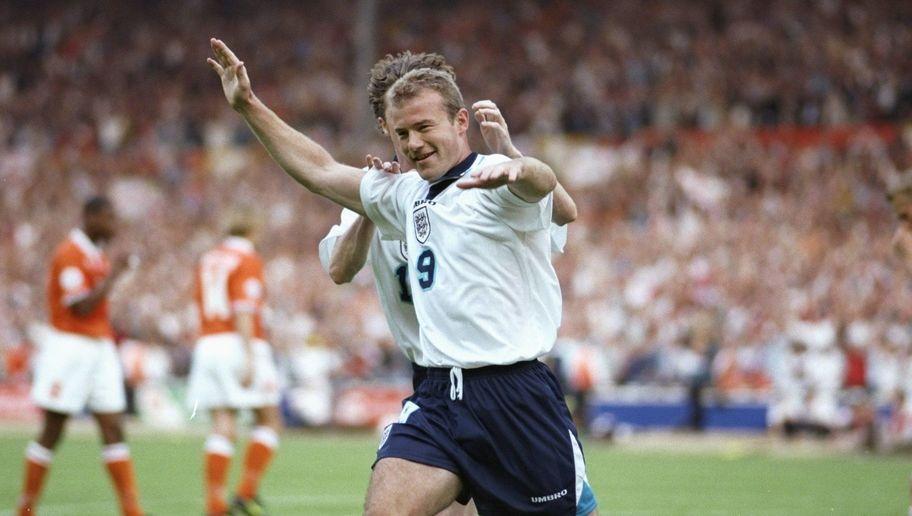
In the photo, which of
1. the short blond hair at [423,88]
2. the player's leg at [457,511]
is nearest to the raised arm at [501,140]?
the short blond hair at [423,88]

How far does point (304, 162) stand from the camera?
5.20 m

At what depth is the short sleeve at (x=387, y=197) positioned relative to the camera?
16.9 feet

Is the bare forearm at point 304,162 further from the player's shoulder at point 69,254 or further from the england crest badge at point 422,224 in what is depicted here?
the player's shoulder at point 69,254

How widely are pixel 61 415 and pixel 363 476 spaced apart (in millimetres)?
4905

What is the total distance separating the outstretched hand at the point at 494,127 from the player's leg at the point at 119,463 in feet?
15.2

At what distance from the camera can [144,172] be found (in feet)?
96.8

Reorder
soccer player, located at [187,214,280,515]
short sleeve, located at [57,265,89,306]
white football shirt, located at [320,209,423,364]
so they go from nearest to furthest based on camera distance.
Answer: white football shirt, located at [320,209,423,364] < short sleeve, located at [57,265,89,306] < soccer player, located at [187,214,280,515]

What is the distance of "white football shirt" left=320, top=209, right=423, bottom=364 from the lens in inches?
217

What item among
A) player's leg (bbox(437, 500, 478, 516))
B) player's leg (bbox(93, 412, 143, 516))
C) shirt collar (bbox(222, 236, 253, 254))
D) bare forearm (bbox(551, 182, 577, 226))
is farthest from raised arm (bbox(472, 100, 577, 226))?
shirt collar (bbox(222, 236, 253, 254))

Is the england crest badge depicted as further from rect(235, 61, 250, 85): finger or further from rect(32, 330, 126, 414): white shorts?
rect(32, 330, 126, 414): white shorts

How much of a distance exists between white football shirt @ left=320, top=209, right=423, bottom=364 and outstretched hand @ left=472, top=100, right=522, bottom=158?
1.79 feet

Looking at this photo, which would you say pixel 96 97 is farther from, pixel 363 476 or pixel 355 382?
pixel 363 476

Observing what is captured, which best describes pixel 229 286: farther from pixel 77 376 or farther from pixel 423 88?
pixel 423 88

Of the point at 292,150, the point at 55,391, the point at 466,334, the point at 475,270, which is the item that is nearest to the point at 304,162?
the point at 292,150
